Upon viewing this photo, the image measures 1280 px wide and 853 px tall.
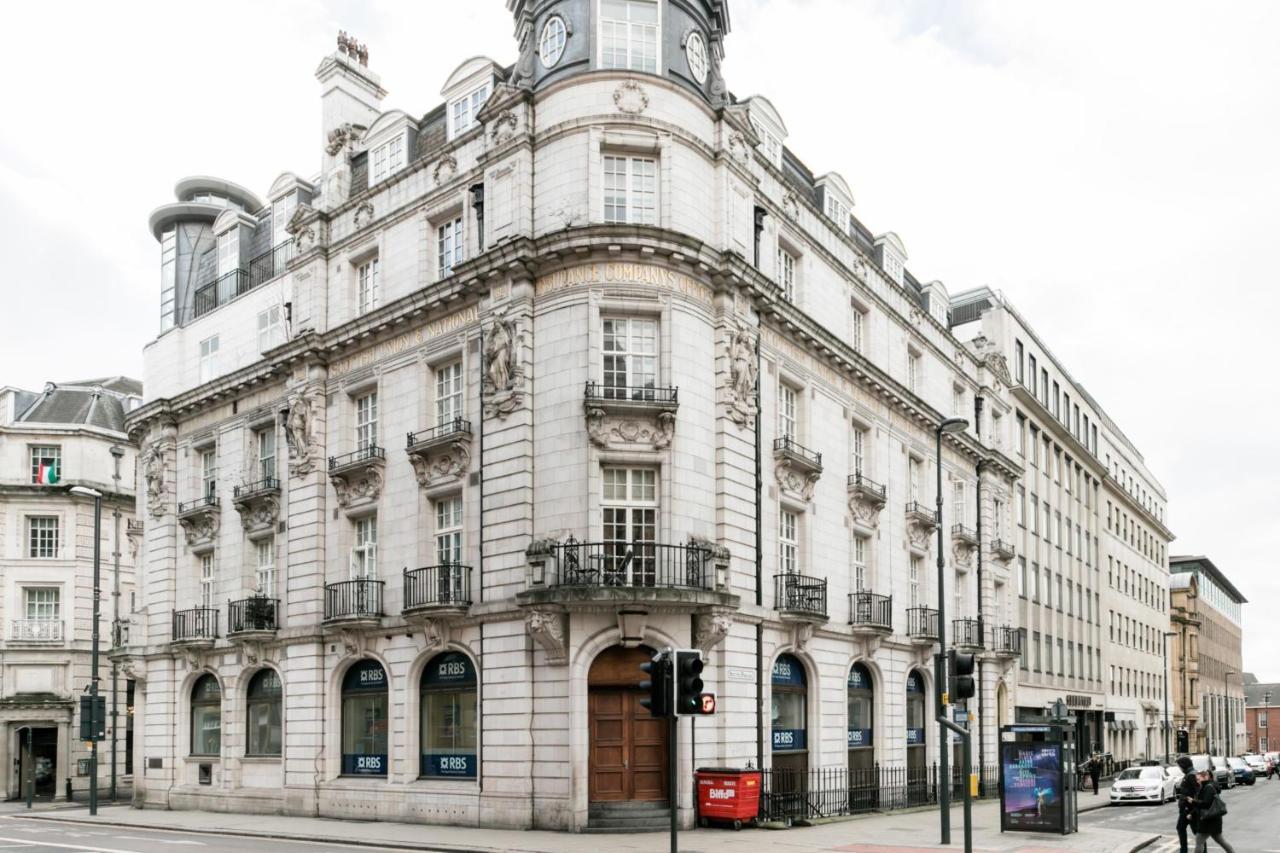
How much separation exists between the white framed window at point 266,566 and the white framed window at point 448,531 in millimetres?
8104

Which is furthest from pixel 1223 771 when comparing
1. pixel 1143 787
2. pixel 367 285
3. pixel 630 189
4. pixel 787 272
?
pixel 367 285

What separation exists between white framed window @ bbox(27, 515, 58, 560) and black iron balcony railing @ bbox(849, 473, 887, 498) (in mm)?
38008

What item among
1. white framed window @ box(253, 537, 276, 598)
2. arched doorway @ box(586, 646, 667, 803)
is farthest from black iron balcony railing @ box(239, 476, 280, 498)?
arched doorway @ box(586, 646, 667, 803)

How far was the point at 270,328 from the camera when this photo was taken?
37.4 metres

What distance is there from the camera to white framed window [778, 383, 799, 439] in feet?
104

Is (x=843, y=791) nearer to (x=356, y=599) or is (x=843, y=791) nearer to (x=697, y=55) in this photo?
(x=356, y=599)

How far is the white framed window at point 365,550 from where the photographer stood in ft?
105

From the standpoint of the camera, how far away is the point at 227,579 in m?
37.2

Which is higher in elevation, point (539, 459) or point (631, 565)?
point (539, 459)

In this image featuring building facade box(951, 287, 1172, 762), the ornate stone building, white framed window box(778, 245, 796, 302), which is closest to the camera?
the ornate stone building

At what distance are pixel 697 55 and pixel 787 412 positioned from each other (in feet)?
31.1

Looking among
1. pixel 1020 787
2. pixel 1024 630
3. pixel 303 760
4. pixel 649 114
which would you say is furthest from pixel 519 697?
pixel 1024 630

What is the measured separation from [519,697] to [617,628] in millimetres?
2866

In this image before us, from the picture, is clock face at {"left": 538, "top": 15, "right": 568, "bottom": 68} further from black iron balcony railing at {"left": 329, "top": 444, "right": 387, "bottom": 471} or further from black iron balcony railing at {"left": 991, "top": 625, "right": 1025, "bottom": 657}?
black iron balcony railing at {"left": 991, "top": 625, "right": 1025, "bottom": 657}
